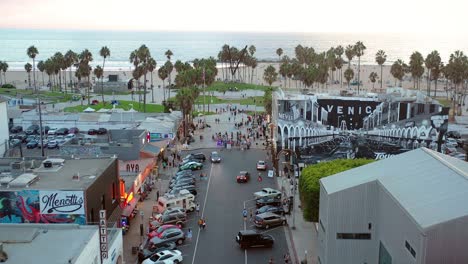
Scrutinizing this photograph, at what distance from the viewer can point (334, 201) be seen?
2331 centimetres

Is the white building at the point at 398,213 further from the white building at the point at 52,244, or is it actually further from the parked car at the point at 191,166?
the parked car at the point at 191,166

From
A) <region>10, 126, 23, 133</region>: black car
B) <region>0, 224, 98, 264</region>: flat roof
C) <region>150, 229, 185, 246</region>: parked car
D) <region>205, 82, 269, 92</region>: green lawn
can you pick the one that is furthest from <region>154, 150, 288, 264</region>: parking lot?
<region>205, 82, 269, 92</region>: green lawn

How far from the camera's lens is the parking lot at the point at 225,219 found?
90.8 feet

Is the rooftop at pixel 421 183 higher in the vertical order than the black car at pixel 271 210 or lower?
higher

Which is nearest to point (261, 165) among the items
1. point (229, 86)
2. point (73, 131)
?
point (73, 131)

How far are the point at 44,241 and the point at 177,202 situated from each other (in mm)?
14215

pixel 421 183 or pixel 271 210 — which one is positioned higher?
pixel 421 183

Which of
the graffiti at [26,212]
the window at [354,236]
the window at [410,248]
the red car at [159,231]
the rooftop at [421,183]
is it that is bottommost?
the red car at [159,231]

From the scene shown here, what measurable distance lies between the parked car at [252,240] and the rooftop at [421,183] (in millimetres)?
5533

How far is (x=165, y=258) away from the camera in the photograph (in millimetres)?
26031

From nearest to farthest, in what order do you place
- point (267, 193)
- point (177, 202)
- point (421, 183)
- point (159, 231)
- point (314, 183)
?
point (421, 183)
point (314, 183)
point (159, 231)
point (177, 202)
point (267, 193)

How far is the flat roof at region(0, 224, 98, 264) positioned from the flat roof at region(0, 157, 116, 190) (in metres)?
3.53

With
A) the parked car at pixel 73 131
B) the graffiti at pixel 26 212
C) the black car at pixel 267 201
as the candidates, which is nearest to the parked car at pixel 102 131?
the parked car at pixel 73 131

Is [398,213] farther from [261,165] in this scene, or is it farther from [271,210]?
[261,165]
